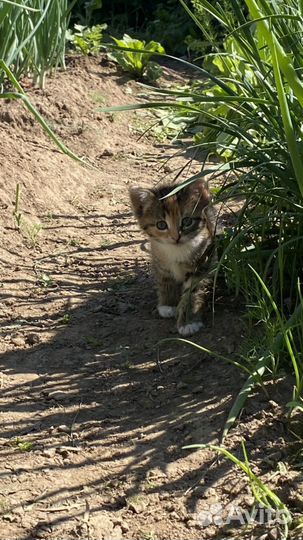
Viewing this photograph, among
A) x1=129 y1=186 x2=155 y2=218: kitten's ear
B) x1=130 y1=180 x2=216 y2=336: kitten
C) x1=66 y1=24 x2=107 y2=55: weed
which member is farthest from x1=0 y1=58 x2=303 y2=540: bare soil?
x1=66 y1=24 x2=107 y2=55: weed

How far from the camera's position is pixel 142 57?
7688mm

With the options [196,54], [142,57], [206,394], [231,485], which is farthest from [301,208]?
[196,54]

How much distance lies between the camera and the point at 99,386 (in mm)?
3828

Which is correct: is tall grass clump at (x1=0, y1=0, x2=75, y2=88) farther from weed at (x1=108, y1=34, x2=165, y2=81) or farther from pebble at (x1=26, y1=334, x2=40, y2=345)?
pebble at (x1=26, y1=334, x2=40, y2=345)

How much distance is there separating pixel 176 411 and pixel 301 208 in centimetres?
98

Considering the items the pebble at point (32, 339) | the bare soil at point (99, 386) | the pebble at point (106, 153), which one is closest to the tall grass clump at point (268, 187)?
the bare soil at point (99, 386)

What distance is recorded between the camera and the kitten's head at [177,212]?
4.48 m

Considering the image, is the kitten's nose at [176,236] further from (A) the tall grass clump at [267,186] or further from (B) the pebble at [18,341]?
(B) the pebble at [18,341]

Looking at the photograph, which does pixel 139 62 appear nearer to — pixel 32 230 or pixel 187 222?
pixel 32 230

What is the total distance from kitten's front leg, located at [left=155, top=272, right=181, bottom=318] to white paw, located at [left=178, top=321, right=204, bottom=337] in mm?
340

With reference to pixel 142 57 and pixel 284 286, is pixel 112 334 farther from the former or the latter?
pixel 142 57

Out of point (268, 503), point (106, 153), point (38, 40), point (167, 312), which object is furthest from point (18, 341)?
point (38, 40)

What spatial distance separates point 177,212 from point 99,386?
1103mm

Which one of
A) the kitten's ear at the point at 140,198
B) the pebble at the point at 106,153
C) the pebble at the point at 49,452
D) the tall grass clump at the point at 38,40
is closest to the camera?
the pebble at the point at 49,452
